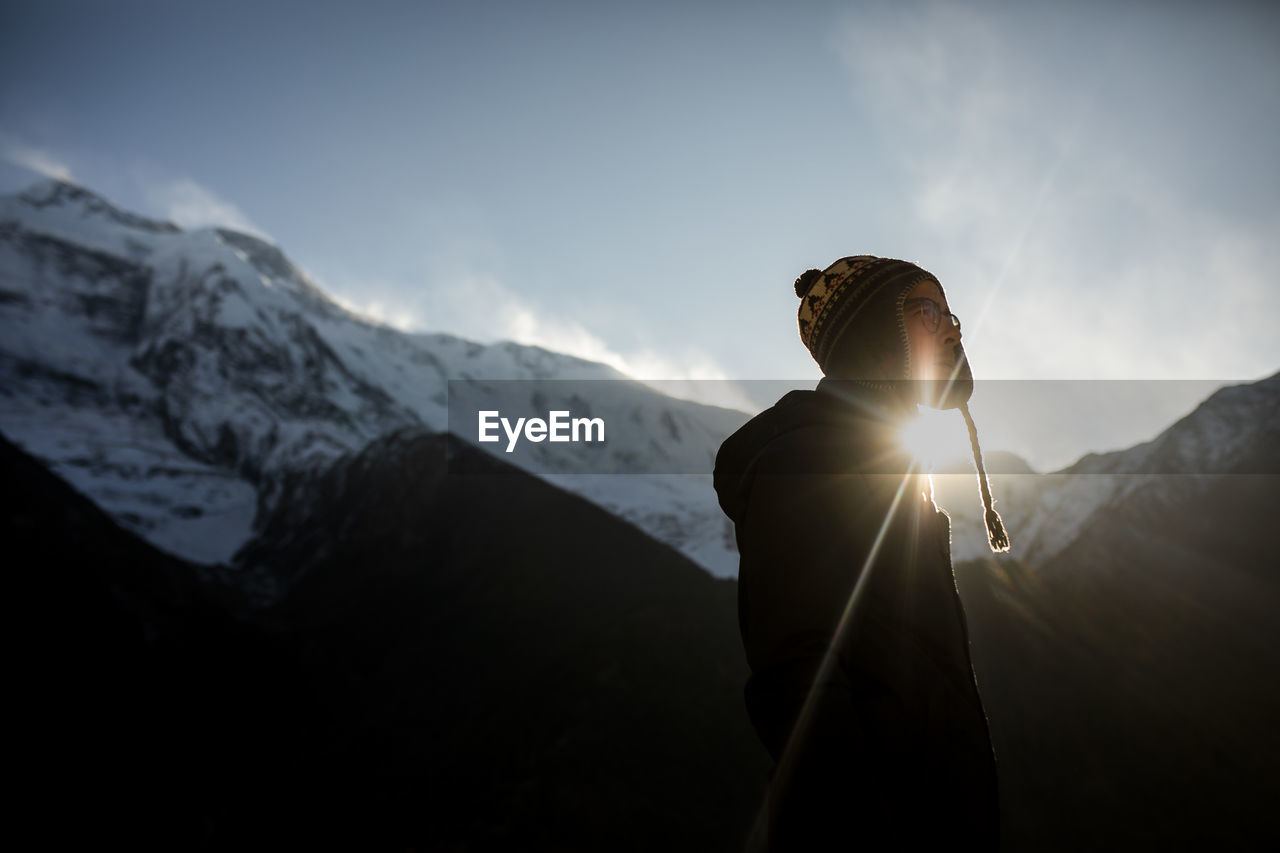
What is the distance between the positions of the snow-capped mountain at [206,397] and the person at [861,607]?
153 ft

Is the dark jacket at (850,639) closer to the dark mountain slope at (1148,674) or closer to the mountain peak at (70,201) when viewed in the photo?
the dark mountain slope at (1148,674)

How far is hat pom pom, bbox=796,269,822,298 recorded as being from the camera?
158 cm

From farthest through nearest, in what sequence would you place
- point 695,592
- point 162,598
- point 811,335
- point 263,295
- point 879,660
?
1. point 263,295
2. point 695,592
3. point 162,598
4. point 811,335
5. point 879,660

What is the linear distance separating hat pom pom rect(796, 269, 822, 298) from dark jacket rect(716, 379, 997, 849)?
0.41 meters

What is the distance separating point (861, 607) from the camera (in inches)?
42.5

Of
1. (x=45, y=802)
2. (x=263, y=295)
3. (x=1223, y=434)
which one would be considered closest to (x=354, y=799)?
(x=45, y=802)

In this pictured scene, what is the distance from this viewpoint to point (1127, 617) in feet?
122

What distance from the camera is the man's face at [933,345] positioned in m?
1.42

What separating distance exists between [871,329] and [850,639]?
2.41 ft

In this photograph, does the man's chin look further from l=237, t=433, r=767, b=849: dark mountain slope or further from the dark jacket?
l=237, t=433, r=767, b=849: dark mountain slope

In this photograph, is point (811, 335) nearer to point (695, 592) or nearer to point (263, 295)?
point (695, 592)

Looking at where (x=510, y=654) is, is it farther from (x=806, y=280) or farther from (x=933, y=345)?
(x=933, y=345)

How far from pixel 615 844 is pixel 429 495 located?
88.5 ft

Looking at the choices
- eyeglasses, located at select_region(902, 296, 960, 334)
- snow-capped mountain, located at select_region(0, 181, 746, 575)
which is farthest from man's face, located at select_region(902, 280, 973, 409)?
snow-capped mountain, located at select_region(0, 181, 746, 575)
